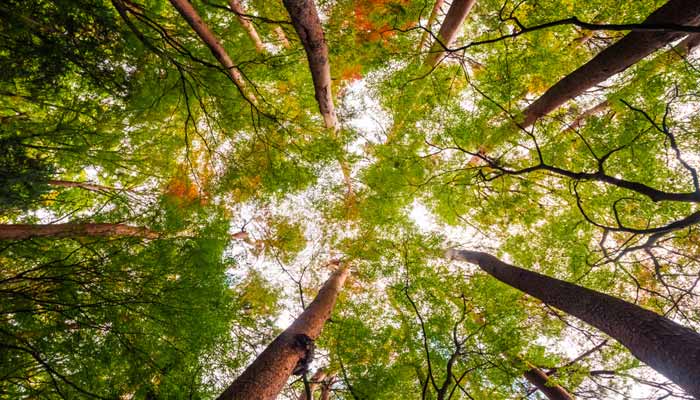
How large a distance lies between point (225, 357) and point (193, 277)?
4.77 ft

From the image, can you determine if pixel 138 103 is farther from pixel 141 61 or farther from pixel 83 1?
pixel 83 1

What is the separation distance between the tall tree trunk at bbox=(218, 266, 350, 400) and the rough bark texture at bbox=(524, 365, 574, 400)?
3670 millimetres

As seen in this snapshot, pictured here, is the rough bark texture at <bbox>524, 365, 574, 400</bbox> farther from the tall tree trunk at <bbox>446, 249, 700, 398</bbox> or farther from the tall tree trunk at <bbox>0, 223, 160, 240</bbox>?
the tall tree trunk at <bbox>0, 223, 160, 240</bbox>

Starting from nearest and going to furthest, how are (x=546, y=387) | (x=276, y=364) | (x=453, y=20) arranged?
(x=276, y=364)
(x=546, y=387)
(x=453, y=20)

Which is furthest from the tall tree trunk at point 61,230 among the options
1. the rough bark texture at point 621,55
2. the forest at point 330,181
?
the rough bark texture at point 621,55

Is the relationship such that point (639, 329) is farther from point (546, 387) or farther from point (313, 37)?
point (313, 37)

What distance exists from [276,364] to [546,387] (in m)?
4.69

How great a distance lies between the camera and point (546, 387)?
4977 millimetres

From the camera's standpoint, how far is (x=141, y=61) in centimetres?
431

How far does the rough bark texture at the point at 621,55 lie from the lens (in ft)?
9.16

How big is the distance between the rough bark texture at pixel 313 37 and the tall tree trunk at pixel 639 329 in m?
4.05

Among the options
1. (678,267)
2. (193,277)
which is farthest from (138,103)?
(678,267)

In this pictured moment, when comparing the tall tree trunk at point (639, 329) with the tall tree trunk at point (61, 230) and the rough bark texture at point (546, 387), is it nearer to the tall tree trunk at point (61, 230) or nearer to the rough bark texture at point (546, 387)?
the rough bark texture at point (546, 387)

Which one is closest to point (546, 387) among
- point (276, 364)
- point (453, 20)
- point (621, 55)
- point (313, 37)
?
point (276, 364)
